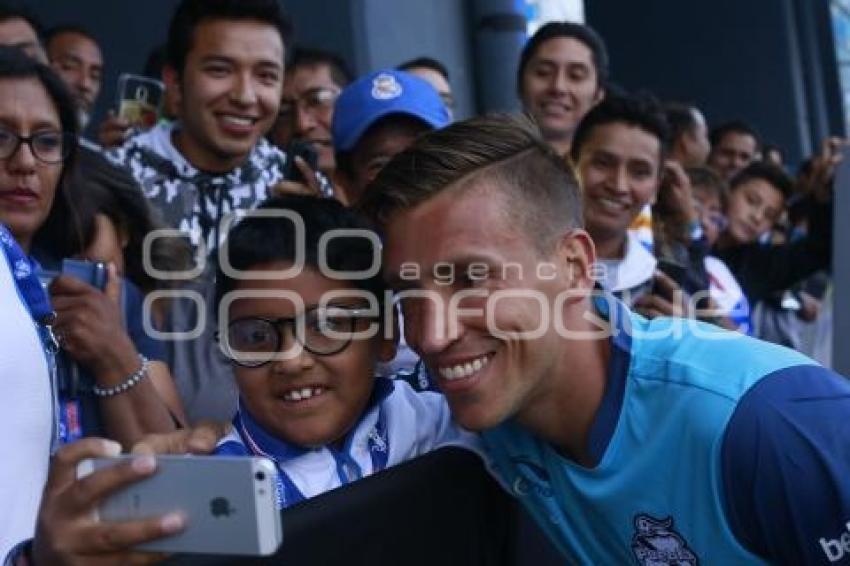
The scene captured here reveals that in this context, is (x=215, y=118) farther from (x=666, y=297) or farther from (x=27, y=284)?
(x=27, y=284)

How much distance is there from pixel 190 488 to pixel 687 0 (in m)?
14.0

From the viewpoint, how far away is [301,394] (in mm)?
1925

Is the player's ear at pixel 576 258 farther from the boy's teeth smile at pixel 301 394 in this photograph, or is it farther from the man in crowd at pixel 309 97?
the man in crowd at pixel 309 97

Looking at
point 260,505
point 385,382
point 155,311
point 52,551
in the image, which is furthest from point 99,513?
point 155,311

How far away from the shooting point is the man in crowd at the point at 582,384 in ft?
4.97

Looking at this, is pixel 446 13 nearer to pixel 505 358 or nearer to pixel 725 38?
pixel 505 358

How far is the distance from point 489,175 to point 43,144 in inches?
42.0

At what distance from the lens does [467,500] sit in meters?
1.68

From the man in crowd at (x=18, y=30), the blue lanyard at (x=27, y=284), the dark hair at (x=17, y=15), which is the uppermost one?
the dark hair at (x=17, y=15)

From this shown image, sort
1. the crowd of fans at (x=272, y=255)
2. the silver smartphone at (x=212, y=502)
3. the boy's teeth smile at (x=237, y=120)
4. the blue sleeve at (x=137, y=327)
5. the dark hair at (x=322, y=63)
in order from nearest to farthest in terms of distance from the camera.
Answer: the silver smartphone at (x=212, y=502) → the crowd of fans at (x=272, y=255) → the blue sleeve at (x=137, y=327) → the boy's teeth smile at (x=237, y=120) → the dark hair at (x=322, y=63)

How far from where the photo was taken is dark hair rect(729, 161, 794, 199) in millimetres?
5828

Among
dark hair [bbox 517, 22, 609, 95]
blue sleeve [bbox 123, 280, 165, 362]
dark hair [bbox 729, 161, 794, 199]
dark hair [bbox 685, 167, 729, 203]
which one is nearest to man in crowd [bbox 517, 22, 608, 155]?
dark hair [bbox 517, 22, 609, 95]

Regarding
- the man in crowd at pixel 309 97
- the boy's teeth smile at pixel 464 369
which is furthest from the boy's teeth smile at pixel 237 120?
the boy's teeth smile at pixel 464 369

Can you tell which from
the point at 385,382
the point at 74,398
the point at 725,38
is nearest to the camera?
the point at 385,382
